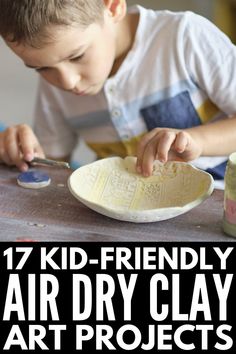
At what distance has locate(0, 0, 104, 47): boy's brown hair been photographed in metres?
1.00

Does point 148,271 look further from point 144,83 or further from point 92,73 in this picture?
point 144,83

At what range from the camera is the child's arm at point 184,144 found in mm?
951

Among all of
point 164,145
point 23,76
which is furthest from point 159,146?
point 23,76

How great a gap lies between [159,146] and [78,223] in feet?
0.54

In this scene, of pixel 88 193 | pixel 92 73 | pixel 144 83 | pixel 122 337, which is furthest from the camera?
pixel 144 83

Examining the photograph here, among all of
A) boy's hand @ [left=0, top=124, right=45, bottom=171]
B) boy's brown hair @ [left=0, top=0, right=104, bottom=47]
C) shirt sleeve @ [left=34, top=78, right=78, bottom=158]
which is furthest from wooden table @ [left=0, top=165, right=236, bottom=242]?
shirt sleeve @ [left=34, top=78, right=78, bottom=158]

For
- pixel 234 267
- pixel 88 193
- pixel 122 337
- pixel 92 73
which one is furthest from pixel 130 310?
pixel 92 73

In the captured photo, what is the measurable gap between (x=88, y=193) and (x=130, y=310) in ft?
0.88

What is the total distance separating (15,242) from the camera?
0.83 m

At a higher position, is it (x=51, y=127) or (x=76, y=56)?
(x=76, y=56)

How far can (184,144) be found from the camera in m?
0.96

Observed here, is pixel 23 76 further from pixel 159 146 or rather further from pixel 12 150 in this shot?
pixel 159 146

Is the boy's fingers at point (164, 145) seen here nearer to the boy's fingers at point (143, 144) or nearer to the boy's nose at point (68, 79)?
the boy's fingers at point (143, 144)

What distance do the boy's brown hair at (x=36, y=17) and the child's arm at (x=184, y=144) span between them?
0.71 feet
